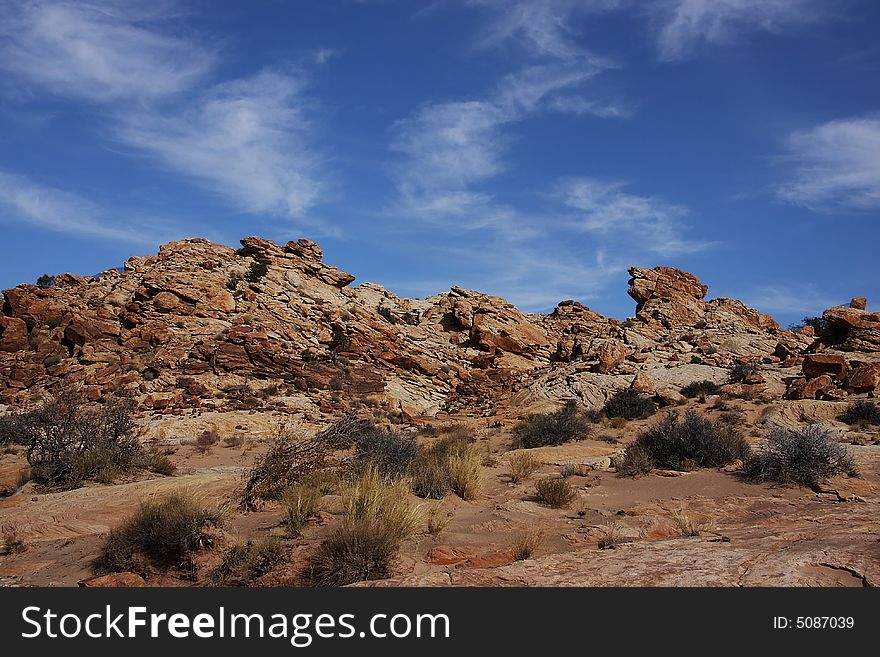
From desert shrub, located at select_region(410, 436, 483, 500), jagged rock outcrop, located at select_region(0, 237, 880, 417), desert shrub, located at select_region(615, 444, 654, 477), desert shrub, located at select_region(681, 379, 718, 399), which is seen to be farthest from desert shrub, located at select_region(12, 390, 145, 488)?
desert shrub, located at select_region(681, 379, 718, 399)

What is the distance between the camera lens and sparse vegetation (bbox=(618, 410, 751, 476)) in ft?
40.4

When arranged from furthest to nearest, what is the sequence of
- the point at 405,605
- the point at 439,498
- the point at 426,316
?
the point at 426,316, the point at 439,498, the point at 405,605

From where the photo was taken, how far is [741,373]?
1024 inches

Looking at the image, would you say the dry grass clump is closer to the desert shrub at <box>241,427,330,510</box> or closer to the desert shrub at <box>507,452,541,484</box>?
the desert shrub at <box>241,427,330,510</box>

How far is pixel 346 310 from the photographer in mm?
41281

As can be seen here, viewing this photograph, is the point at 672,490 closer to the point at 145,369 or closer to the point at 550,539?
the point at 550,539

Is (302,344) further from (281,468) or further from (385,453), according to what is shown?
(281,468)

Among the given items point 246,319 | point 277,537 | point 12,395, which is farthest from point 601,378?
point 12,395

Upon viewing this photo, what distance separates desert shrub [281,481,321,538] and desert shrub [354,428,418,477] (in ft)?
7.17

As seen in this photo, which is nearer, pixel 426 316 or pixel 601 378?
pixel 601 378

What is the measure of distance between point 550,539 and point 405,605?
10.1 ft

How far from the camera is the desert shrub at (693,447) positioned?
40.7ft

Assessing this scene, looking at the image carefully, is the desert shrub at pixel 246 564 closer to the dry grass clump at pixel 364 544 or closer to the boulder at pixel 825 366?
the dry grass clump at pixel 364 544

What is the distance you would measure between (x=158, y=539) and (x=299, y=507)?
160 cm
